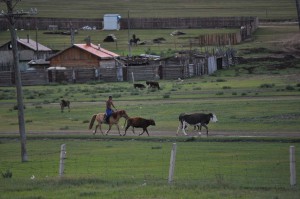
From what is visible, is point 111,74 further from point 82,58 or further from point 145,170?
point 145,170

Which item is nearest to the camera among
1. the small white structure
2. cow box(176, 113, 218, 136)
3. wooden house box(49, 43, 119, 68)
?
cow box(176, 113, 218, 136)

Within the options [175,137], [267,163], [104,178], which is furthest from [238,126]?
[104,178]

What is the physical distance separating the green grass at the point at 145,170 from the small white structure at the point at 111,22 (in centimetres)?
11701

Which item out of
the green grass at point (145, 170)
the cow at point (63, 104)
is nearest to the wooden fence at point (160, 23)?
the cow at point (63, 104)

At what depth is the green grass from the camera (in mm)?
20500

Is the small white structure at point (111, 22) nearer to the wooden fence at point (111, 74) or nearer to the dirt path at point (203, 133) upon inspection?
the wooden fence at point (111, 74)

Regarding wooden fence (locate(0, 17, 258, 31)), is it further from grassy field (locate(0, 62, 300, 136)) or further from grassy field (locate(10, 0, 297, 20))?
grassy field (locate(0, 62, 300, 136))

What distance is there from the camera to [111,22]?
158125 mm

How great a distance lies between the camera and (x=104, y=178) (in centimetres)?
2412

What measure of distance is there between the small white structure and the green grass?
11701cm

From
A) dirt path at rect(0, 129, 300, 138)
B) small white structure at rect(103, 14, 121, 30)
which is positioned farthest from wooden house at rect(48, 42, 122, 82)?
small white structure at rect(103, 14, 121, 30)

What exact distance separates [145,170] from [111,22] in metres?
132

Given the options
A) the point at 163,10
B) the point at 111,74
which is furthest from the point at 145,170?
the point at 163,10

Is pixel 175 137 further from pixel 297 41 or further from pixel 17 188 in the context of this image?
pixel 297 41
